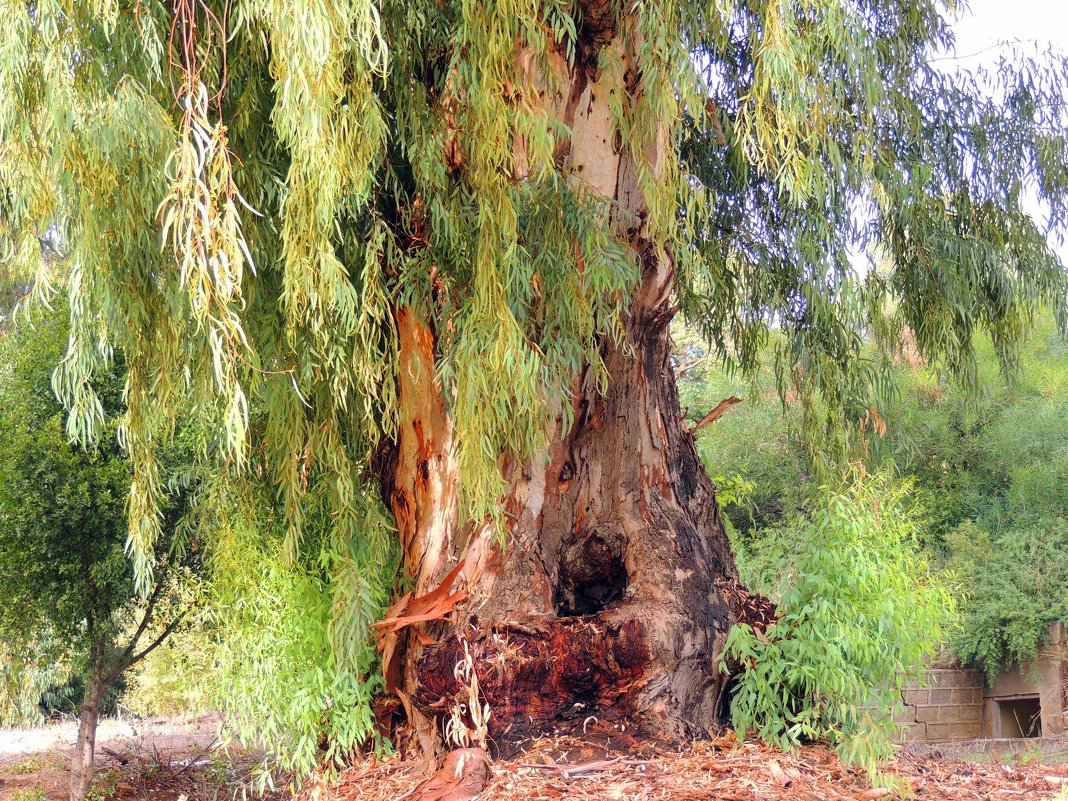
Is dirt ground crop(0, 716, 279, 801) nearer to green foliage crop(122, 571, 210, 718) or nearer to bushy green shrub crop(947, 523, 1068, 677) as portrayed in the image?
green foliage crop(122, 571, 210, 718)

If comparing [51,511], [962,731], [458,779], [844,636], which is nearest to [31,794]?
[51,511]

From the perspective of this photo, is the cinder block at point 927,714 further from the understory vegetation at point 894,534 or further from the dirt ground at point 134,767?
the dirt ground at point 134,767

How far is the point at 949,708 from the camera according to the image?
11.4 m

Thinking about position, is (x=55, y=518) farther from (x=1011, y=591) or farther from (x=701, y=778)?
(x=1011, y=591)

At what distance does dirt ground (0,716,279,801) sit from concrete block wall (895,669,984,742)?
6.86m

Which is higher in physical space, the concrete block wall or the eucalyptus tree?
the eucalyptus tree

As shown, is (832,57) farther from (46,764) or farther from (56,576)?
(46,764)

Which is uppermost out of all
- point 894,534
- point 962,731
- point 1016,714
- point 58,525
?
point 58,525

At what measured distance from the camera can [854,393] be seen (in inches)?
258

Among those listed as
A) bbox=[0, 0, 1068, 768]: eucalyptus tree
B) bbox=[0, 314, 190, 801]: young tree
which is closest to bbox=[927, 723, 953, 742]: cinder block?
bbox=[0, 0, 1068, 768]: eucalyptus tree

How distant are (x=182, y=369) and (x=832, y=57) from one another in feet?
12.2

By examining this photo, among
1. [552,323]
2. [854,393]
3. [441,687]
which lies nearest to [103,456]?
[441,687]

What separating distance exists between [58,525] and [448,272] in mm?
4972

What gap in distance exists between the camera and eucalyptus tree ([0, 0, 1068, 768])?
12.7 ft
